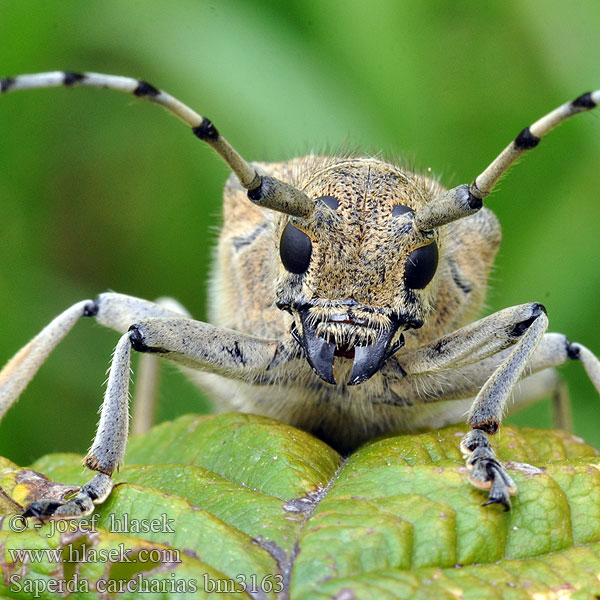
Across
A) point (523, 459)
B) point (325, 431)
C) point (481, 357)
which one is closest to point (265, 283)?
point (325, 431)

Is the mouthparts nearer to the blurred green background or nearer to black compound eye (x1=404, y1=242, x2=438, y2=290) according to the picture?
black compound eye (x1=404, y1=242, x2=438, y2=290)

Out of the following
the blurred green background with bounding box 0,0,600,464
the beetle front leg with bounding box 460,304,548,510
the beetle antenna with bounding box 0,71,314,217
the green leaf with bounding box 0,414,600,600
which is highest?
the blurred green background with bounding box 0,0,600,464

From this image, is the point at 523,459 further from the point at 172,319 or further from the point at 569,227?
the point at 569,227

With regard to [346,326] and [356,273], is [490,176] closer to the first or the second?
[356,273]

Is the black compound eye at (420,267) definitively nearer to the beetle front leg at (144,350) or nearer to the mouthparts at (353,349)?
the mouthparts at (353,349)

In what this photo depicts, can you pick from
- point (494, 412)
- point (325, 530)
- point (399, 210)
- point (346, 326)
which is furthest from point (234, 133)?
point (325, 530)

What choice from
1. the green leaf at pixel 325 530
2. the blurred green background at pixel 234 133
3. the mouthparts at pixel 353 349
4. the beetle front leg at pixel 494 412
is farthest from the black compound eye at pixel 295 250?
the blurred green background at pixel 234 133

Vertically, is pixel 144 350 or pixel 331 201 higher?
pixel 331 201

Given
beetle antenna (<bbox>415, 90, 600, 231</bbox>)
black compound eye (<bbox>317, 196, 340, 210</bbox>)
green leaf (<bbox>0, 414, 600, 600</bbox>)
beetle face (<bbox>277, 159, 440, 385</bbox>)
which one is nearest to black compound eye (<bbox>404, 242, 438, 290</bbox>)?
beetle face (<bbox>277, 159, 440, 385</bbox>)
